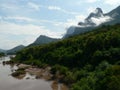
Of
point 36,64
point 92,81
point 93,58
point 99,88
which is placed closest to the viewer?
point 99,88

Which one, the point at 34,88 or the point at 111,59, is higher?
the point at 111,59

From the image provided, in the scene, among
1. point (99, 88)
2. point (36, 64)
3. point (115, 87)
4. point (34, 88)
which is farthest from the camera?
point (36, 64)

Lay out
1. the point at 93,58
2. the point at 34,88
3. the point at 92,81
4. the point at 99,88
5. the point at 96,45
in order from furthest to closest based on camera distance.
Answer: the point at 96,45
the point at 93,58
the point at 34,88
the point at 92,81
the point at 99,88

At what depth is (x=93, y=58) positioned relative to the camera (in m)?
79.5

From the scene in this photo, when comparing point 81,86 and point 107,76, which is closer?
point 107,76

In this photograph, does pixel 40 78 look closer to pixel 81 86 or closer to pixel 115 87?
pixel 81 86

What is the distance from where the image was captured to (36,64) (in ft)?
419

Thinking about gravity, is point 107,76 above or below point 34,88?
above

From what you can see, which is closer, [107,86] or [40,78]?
[107,86]

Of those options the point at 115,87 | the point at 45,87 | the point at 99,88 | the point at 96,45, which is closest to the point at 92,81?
the point at 99,88

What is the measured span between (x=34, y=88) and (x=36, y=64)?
56.8 m

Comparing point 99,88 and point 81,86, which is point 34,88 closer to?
point 81,86

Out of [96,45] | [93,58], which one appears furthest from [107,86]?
[96,45]

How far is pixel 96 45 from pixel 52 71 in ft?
55.5
